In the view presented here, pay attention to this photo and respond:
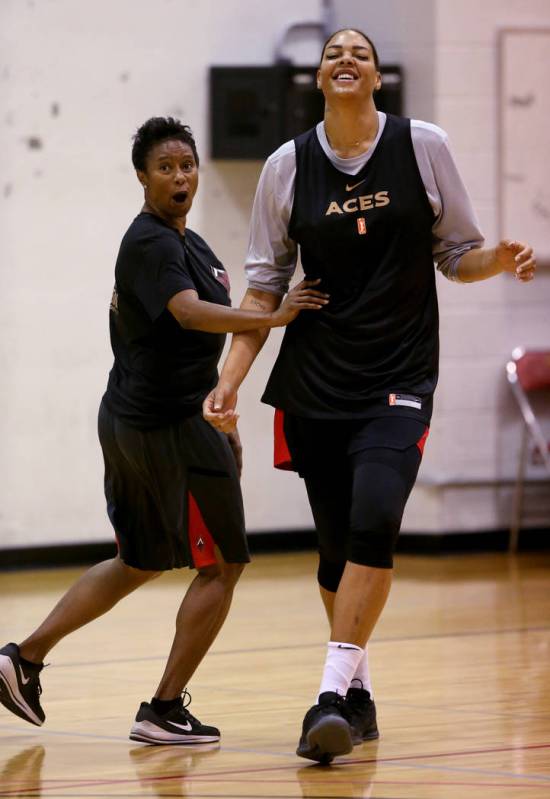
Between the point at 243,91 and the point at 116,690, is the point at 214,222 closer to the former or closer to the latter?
the point at 243,91

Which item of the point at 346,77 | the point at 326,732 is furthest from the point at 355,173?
the point at 326,732

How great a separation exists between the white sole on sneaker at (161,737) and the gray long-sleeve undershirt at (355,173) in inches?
47.6

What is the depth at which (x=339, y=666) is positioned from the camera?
376 centimetres

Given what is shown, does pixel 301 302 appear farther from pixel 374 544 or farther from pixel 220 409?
pixel 374 544

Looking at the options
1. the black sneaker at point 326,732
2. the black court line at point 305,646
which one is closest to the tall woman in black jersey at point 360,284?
the black sneaker at point 326,732

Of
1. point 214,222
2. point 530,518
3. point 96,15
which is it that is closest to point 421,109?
point 214,222

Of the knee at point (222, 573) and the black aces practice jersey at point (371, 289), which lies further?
the knee at point (222, 573)

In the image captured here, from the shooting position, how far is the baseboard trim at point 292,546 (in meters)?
8.45

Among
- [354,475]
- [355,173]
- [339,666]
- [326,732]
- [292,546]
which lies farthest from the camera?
[292,546]

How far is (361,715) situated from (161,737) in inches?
21.1

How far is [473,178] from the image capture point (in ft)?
28.2

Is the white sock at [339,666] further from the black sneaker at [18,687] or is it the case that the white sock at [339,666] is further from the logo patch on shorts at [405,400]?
the black sneaker at [18,687]

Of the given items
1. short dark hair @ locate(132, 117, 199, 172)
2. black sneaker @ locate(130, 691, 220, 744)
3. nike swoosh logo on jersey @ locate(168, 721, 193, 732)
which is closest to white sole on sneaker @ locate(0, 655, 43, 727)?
black sneaker @ locate(130, 691, 220, 744)

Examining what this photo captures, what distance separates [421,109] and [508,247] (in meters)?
4.96
